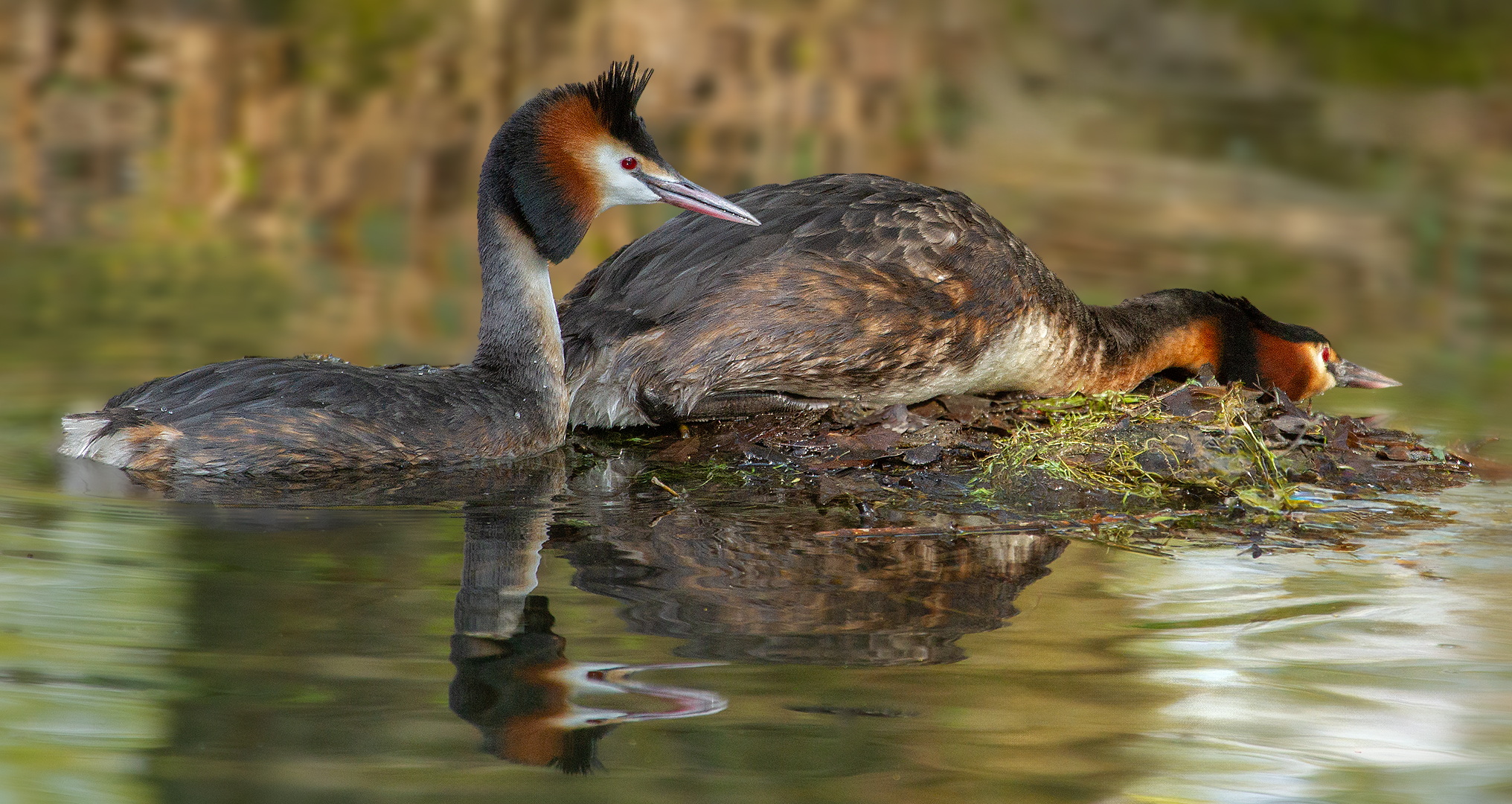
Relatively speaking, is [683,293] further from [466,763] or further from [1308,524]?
[466,763]

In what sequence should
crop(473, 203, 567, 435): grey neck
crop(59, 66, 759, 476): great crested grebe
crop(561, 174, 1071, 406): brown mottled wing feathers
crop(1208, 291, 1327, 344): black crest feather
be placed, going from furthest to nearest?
crop(1208, 291, 1327, 344): black crest feather < crop(561, 174, 1071, 406): brown mottled wing feathers < crop(473, 203, 567, 435): grey neck < crop(59, 66, 759, 476): great crested grebe

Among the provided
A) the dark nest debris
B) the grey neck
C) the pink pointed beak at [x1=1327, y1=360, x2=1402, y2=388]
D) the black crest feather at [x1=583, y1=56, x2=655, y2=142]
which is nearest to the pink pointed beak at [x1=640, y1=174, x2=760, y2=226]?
the black crest feather at [x1=583, y1=56, x2=655, y2=142]

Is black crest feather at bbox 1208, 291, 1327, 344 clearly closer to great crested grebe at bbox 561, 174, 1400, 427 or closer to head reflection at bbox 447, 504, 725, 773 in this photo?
great crested grebe at bbox 561, 174, 1400, 427

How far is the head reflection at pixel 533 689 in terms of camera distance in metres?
3.21

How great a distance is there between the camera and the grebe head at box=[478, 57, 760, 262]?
5.80 metres

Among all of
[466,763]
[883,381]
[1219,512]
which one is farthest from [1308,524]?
[466,763]

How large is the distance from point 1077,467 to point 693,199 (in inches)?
67.9

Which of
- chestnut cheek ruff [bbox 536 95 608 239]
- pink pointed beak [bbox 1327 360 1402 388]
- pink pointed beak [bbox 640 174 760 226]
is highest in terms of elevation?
chestnut cheek ruff [bbox 536 95 608 239]

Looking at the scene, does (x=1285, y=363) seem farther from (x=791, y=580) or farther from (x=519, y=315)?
(x=791, y=580)

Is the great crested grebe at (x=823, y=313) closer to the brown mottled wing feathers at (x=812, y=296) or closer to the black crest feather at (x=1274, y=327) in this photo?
the brown mottled wing feathers at (x=812, y=296)

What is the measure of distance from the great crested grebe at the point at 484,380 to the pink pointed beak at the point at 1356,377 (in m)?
3.36

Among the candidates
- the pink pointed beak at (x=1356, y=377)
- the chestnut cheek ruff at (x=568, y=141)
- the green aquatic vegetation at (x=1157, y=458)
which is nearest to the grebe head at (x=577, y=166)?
the chestnut cheek ruff at (x=568, y=141)

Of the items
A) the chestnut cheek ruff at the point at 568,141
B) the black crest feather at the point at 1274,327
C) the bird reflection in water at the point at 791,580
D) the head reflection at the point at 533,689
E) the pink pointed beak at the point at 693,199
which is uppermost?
the chestnut cheek ruff at the point at 568,141

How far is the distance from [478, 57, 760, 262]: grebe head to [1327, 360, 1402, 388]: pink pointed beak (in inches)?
131
